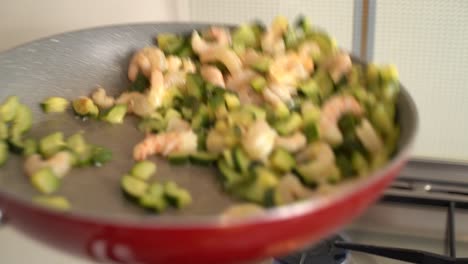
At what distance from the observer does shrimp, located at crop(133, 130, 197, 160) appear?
526 millimetres

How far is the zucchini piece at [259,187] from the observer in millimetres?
448

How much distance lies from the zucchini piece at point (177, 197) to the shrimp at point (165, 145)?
0.06 metres

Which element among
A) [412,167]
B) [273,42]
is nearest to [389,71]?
[273,42]

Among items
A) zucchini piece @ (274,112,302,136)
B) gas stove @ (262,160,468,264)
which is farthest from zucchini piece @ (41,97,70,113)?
gas stove @ (262,160,468,264)

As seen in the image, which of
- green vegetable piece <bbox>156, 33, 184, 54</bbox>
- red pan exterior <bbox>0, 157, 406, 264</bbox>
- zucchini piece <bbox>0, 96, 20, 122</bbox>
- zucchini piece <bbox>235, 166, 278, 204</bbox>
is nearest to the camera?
red pan exterior <bbox>0, 157, 406, 264</bbox>

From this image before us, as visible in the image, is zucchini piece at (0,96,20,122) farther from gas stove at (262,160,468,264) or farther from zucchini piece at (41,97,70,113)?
gas stove at (262,160,468,264)

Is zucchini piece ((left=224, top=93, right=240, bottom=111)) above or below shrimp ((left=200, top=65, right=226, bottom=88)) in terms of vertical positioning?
below

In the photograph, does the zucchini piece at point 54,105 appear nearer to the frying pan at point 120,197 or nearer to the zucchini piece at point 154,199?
the frying pan at point 120,197

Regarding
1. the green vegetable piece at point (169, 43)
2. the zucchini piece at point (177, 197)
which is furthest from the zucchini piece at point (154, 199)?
the green vegetable piece at point (169, 43)

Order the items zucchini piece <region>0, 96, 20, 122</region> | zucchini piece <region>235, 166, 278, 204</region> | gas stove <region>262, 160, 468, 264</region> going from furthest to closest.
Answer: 1. gas stove <region>262, 160, 468, 264</region>
2. zucchini piece <region>0, 96, 20, 122</region>
3. zucchini piece <region>235, 166, 278, 204</region>

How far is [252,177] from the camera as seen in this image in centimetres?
46

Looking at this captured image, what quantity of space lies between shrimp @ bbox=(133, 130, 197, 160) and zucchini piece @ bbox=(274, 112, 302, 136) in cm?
7

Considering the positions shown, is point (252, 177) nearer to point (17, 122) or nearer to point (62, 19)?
point (17, 122)

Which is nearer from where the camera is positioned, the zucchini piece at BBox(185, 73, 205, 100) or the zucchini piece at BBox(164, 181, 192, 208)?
the zucchini piece at BBox(164, 181, 192, 208)
